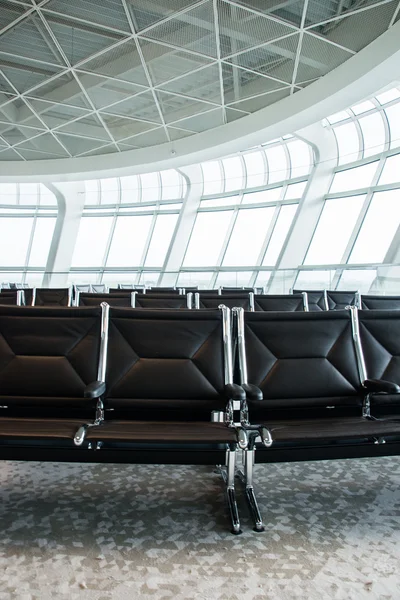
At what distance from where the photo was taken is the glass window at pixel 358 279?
10305 millimetres

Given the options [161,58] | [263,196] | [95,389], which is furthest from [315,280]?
[95,389]

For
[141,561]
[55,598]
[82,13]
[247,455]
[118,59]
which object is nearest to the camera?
[55,598]

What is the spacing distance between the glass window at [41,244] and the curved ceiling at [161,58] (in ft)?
23.5

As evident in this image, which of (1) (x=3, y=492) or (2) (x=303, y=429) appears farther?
(1) (x=3, y=492)

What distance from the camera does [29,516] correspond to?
2.29m

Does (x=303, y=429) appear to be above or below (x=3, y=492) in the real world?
above

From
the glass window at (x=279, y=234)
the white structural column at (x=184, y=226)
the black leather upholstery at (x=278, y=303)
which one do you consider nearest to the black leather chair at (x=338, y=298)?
the black leather upholstery at (x=278, y=303)

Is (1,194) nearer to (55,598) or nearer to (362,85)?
(362,85)

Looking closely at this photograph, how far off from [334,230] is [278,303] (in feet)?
39.0

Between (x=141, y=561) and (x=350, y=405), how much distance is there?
1.69 m

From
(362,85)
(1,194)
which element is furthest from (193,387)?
(1,194)

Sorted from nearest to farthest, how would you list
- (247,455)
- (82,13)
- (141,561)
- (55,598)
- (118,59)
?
1. (55,598)
2. (141,561)
3. (247,455)
4. (82,13)
5. (118,59)

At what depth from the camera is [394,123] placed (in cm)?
1488

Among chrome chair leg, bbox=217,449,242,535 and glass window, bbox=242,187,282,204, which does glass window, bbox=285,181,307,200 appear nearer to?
glass window, bbox=242,187,282,204
